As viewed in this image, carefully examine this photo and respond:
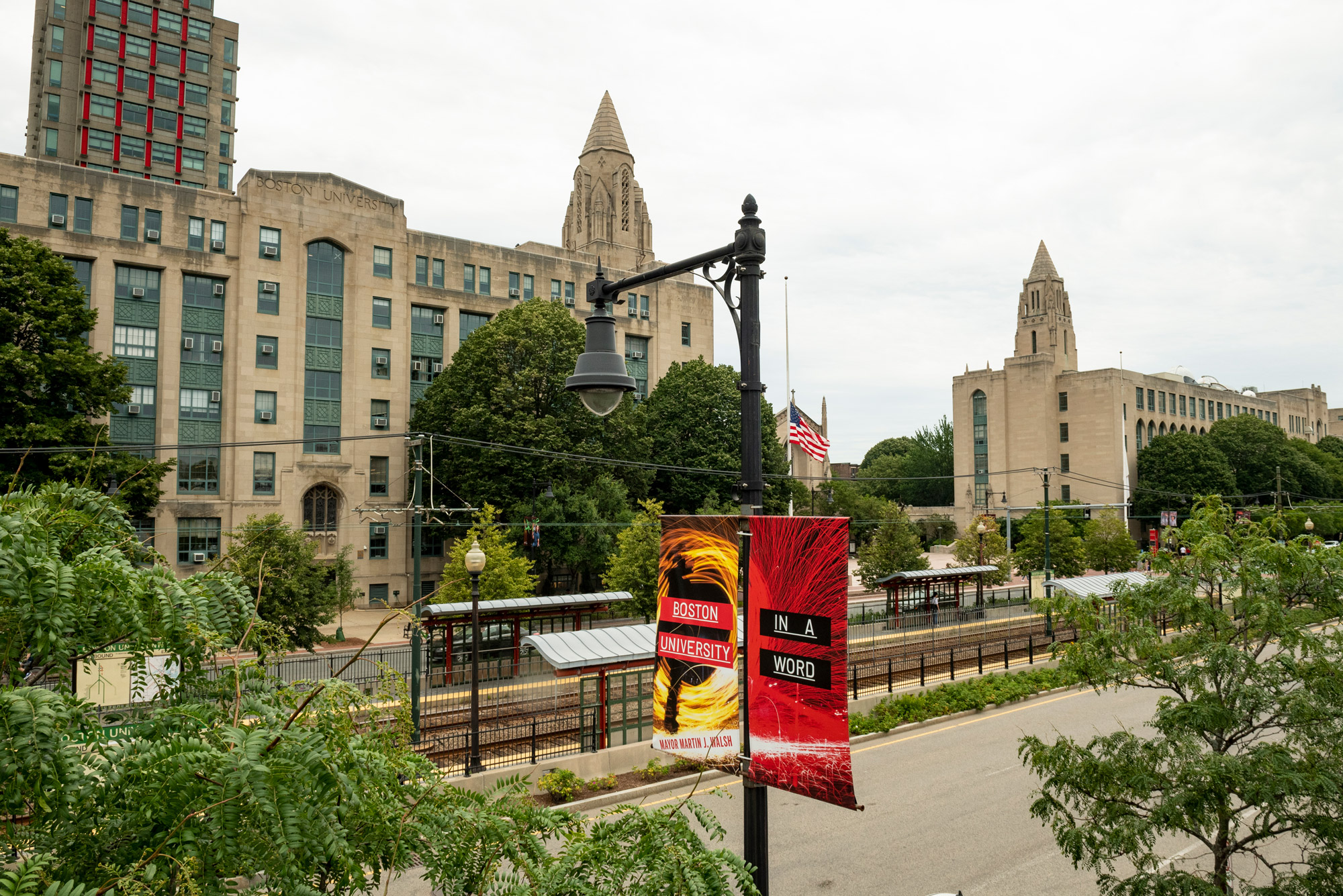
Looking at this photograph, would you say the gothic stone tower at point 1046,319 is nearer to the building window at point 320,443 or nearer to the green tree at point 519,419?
the green tree at point 519,419

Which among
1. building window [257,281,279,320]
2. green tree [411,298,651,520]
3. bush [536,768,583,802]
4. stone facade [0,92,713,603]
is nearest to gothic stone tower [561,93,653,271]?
stone facade [0,92,713,603]

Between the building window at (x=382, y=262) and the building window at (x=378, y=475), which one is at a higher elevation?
the building window at (x=382, y=262)

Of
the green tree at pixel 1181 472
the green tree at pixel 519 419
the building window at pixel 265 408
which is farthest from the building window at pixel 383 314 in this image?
the green tree at pixel 1181 472

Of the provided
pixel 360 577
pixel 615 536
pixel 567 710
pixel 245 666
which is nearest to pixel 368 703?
pixel 245 666

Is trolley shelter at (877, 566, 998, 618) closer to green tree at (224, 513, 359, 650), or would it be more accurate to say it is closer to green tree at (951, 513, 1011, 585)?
green tree at (951, 513, 1011, 585)

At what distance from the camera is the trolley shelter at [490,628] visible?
92.6 ft

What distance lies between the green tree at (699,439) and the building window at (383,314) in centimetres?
1675

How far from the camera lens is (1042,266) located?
103250mm

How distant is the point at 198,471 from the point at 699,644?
47381 millimetres

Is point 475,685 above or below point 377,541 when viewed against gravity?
below

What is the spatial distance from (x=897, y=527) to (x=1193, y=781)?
1741 inches

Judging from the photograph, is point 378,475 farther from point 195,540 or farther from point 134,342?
point 134,342

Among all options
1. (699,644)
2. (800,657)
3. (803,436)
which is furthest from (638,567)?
(800,657)

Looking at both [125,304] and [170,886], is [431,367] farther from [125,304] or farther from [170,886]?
[170,886]
